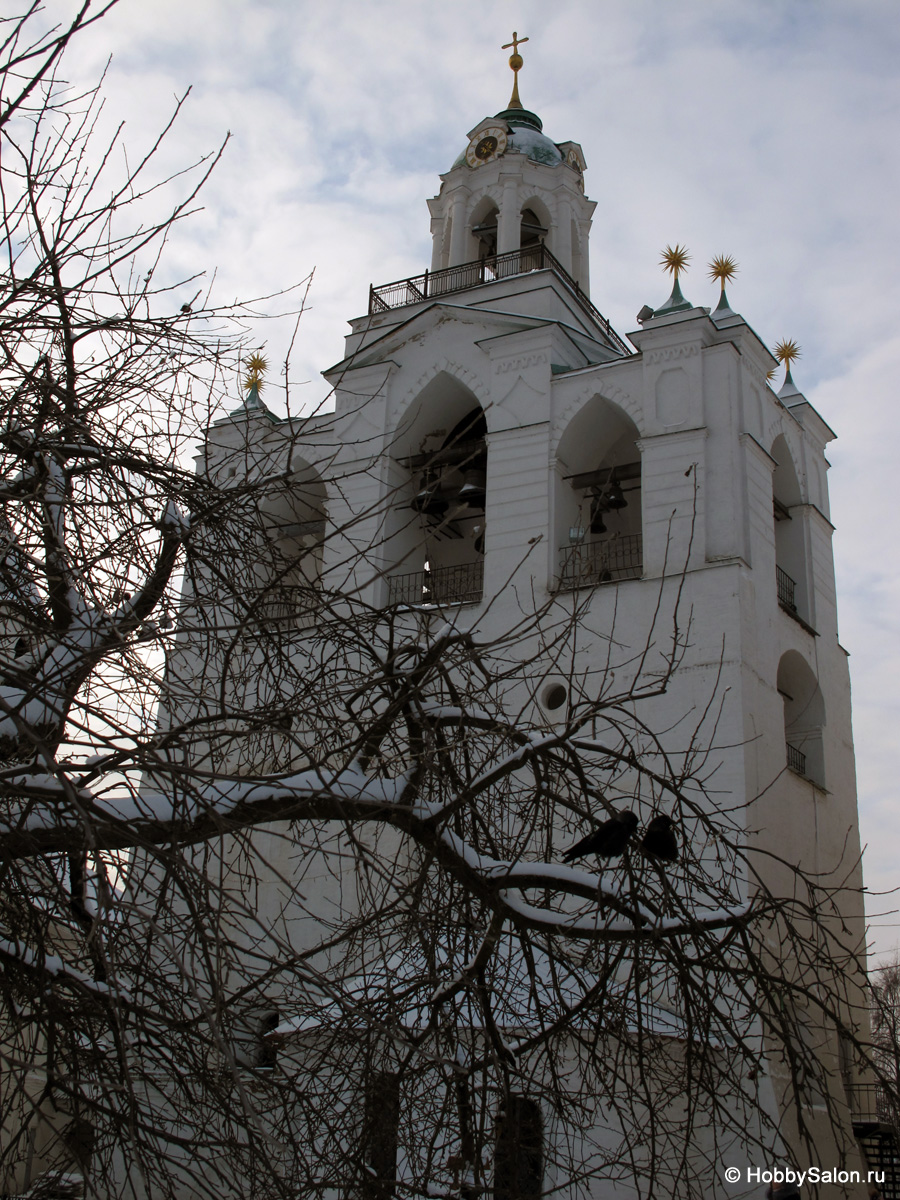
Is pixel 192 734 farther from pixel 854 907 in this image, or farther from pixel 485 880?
pixel 854 907

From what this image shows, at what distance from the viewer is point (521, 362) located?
14.9 m

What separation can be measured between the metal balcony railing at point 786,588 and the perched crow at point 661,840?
10.9 meters

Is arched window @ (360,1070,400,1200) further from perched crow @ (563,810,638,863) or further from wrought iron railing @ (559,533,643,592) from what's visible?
wrought iron railing @ (559,533,643,592)

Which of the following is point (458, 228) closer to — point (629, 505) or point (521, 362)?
point (521, 362)

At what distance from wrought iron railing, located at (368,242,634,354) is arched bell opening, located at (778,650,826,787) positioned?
591 centimetres

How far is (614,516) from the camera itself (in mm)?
15227

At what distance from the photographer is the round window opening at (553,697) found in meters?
12.9

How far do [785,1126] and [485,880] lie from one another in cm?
823

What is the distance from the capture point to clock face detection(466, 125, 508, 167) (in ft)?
59.9

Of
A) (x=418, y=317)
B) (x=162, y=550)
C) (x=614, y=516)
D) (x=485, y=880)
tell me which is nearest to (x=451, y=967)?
(x=485, y=880)

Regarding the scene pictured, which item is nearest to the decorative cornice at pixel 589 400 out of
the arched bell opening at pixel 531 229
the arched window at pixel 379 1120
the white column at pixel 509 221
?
the white column at pixel 509 221

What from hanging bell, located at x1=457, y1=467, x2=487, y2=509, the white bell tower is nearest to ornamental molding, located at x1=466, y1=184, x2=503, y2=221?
the white bell tower

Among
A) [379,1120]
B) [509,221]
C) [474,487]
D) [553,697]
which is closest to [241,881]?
[379,1120]

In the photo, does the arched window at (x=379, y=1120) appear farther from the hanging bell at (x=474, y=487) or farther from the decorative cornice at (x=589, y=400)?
the decorative cornice at (x=589, y=400)
